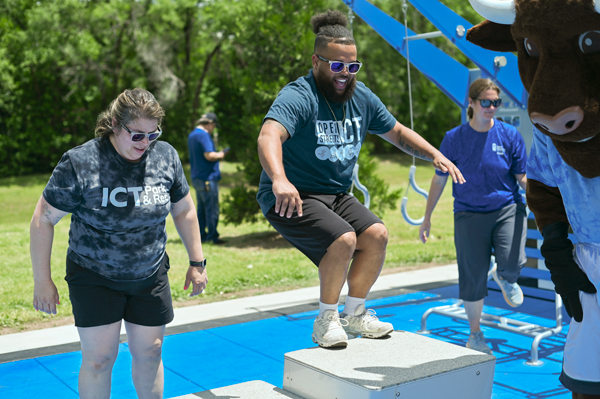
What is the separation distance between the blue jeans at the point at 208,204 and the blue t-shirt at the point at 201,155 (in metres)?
0.12

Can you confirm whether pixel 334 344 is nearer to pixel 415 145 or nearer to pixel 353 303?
pixel 353 303

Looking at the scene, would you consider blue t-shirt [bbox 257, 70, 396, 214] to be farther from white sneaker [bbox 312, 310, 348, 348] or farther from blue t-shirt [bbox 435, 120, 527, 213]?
blue t-shirt [bbox 435, 120, 527, 213]

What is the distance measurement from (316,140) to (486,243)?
7.18 feet

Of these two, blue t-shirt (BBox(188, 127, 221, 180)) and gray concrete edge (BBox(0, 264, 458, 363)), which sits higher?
blue t-shirt (BBox(188, 127, 221, 180))

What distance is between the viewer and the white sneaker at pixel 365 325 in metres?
3.87

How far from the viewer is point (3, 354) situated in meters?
5.30

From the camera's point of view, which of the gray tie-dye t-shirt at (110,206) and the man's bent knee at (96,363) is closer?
the gray tie-dye t-shirt at (110,206)

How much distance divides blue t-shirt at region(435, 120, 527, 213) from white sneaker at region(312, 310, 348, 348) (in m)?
1.95

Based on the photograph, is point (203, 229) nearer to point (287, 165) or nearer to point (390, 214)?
point (390, 214)

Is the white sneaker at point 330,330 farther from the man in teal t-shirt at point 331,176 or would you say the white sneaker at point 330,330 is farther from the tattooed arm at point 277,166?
the tattooed arm at point 277,166

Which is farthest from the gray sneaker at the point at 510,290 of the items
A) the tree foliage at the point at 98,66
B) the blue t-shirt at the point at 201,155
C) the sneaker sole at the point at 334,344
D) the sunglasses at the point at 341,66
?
the tree foliage at the point at 98,66

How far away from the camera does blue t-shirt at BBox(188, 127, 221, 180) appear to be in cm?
1015

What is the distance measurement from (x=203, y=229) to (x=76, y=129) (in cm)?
1533

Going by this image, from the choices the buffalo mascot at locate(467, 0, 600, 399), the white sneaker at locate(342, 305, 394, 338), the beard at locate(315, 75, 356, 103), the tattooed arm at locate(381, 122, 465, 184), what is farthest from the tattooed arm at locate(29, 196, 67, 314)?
the buffalo mascot at locate(467, 0, 600, 399)
